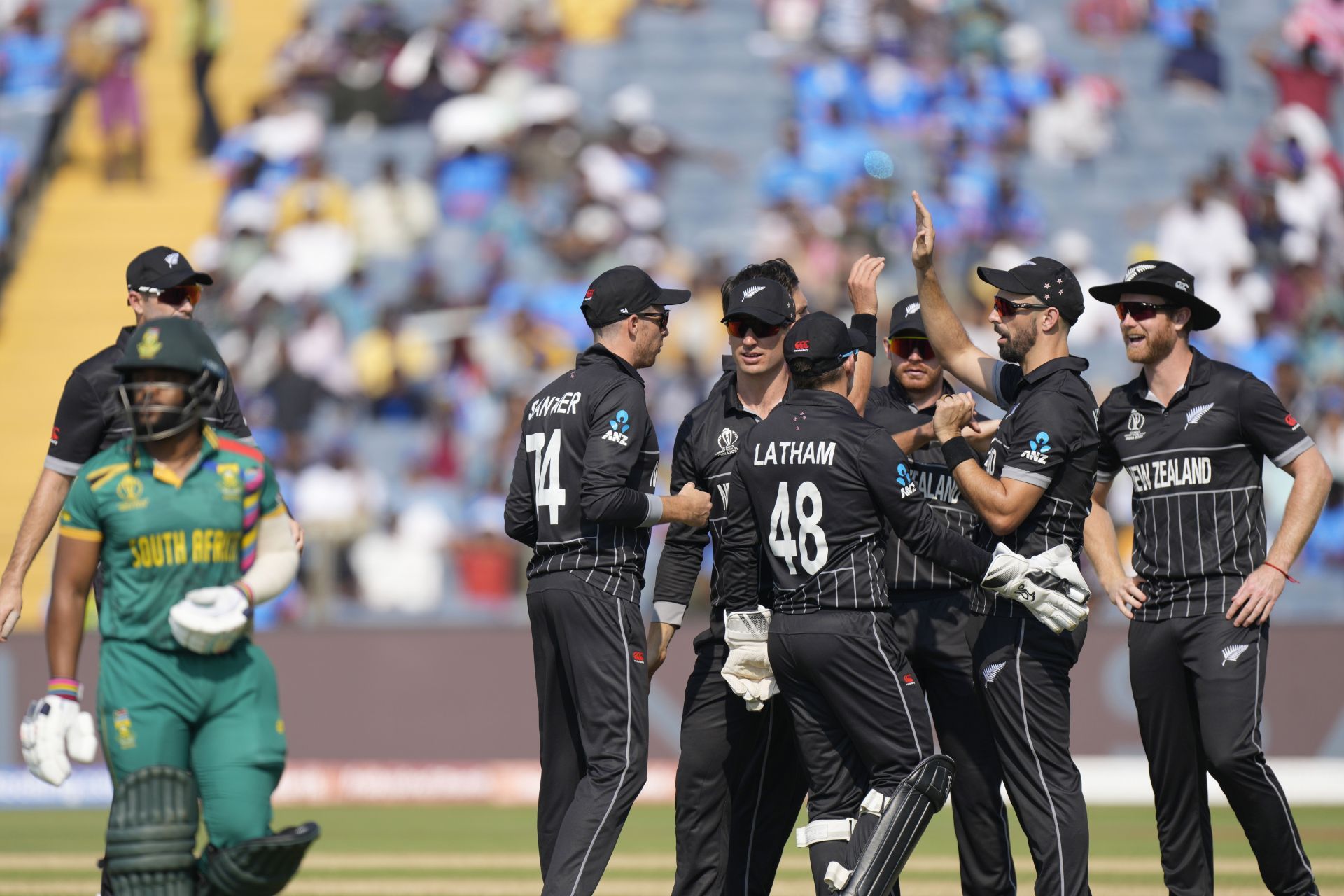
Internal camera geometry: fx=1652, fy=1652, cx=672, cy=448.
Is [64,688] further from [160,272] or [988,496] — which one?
[988,496]

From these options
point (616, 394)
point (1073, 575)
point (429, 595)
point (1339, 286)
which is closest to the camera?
point (1073, 575)

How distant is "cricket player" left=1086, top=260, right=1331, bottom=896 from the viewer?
6375 millimetres

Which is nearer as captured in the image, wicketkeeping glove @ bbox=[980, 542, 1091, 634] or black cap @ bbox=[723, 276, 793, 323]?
wicketkeeping glove @ bbox=[980, 542, 1091, 634]

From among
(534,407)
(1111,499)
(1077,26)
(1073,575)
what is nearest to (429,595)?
(1111,499)

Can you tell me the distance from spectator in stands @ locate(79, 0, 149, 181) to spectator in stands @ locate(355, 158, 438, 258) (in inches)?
144

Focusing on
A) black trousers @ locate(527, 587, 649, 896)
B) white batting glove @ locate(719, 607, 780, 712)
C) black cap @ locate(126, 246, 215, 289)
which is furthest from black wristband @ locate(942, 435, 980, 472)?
black cap @ locate(126, 246, 215, 289)

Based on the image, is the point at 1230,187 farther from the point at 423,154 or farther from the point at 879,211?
the point at 423,154

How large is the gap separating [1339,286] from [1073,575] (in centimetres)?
1346

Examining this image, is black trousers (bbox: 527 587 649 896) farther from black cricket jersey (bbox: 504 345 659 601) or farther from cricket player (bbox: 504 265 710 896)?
black cricket jersey (bbox: 504 345 659 601)

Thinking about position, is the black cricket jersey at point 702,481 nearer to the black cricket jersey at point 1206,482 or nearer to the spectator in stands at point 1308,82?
the black cricket jersey at point 1206,482

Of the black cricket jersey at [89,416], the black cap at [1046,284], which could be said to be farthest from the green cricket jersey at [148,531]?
the black cap at [1046,284]

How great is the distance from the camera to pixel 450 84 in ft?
67.1

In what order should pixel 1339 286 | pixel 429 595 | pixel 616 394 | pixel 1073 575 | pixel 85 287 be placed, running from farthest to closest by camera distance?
pixel 85 287 < pixel 1339 286 < pixel 429 595 < pixel 616 394 < pixel 1073 575

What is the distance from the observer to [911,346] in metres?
7.30
